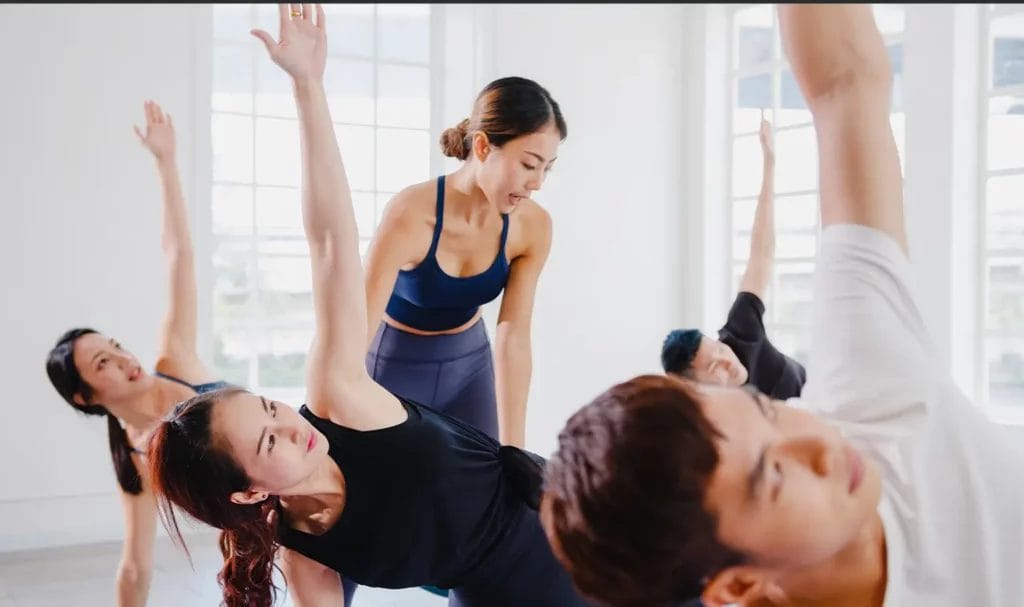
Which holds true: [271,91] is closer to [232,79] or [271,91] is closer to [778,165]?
[232,79]

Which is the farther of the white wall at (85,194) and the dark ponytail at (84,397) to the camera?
the white wall at (85,194)

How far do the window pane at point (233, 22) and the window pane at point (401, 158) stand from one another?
845 millimetres

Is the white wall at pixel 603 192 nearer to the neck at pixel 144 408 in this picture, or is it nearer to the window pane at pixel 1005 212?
the window pane at pixel 1005 212

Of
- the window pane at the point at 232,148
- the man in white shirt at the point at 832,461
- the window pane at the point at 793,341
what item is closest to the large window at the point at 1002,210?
the window pane at the point at 793,341

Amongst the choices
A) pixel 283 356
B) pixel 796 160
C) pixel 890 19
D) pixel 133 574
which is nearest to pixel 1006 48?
pixel 890 19

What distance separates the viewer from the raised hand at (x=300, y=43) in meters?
1.53

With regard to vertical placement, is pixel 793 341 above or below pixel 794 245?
below

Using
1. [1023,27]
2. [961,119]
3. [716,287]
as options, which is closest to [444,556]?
[961,119]

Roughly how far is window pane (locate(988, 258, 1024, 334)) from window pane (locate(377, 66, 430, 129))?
2.93 meters

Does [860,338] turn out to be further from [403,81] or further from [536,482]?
[403,81]

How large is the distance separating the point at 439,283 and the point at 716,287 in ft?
11.8

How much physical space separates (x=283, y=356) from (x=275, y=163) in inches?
38.8

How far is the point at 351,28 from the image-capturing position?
5.33 metres

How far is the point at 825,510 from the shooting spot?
89cm
